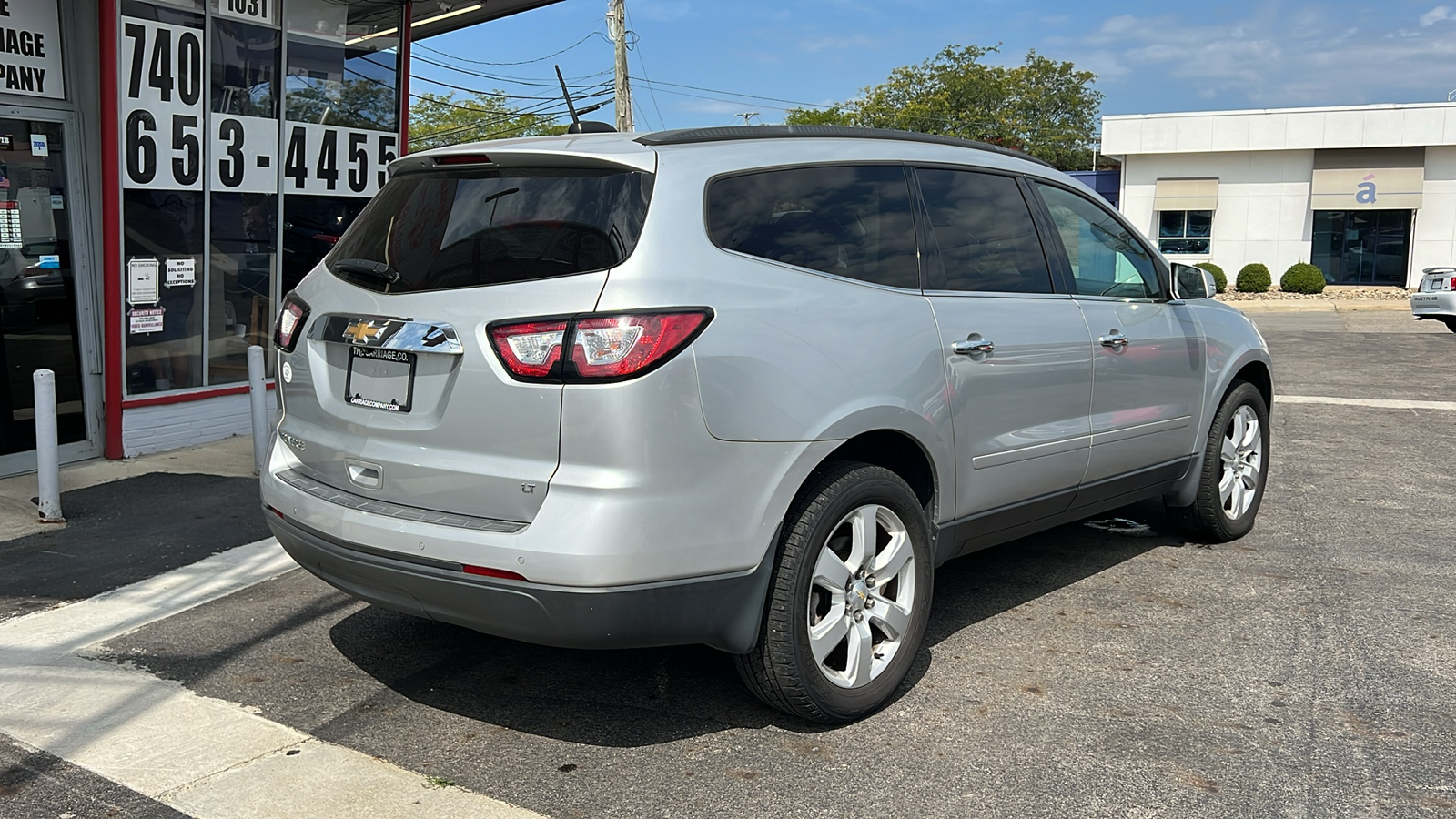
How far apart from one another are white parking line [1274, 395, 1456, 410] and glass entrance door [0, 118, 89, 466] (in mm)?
10579

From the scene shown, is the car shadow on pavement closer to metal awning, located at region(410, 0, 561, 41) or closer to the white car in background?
metal awning, located at region(410, 0, 561, 41)

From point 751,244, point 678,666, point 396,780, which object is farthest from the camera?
point 678,666

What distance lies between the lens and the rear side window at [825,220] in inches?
143

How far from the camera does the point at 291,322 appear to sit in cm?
402

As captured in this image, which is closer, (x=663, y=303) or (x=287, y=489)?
(x=663, y=303)

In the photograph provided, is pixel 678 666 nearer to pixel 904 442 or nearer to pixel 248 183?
pixel 904 442

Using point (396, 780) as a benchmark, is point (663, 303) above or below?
above

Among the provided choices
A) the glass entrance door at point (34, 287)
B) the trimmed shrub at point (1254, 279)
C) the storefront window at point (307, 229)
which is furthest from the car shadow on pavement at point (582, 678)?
the trimmed shrub at point (1254, 279)

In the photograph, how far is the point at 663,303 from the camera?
3.26 m

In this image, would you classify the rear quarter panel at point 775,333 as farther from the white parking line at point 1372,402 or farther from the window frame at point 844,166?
the white parking line at point 1372,402

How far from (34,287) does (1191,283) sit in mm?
7142

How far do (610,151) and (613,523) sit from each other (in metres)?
1.14

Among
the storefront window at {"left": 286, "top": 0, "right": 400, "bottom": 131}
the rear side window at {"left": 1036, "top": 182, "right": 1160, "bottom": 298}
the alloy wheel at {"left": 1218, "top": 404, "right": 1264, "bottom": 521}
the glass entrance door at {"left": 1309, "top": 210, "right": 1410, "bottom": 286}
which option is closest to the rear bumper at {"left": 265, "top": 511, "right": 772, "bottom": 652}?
the rear side window at {"left": 1036, "top": 182, "right": 1160, "bottom": 298}

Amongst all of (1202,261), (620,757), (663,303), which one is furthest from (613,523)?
(1202,261)
